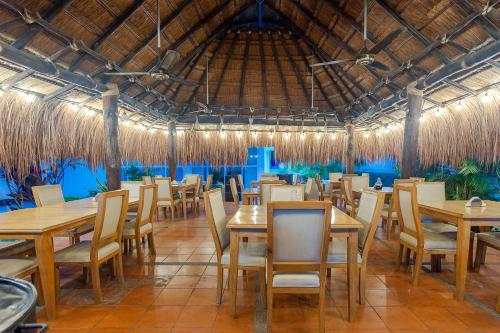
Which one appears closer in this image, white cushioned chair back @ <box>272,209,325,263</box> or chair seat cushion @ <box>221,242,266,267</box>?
white cushioned chair back @ <box>272,209,325,263</box>

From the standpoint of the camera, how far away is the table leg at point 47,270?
2141mm

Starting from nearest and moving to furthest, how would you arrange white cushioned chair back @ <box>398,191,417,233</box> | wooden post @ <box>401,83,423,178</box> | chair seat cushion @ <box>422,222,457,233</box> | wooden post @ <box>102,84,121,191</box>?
white cushioned chair back @ <box>398,191,417,233</box>
chair seat cushion @ <box>422,222,457,233</box>
wooden post @ <box>102,84,121,191</box>
wooden post @ <box>401,83,423,178</box>

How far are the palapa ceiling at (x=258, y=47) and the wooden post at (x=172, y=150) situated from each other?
44 centimetres

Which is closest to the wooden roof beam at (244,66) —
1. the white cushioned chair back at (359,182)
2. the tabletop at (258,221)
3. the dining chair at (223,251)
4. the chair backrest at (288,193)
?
the white cushioned chair back at (359,182)

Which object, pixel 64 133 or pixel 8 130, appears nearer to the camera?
pixel 8 130

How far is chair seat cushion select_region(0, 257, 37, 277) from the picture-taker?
2.05 meters

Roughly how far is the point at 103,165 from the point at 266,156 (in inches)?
208

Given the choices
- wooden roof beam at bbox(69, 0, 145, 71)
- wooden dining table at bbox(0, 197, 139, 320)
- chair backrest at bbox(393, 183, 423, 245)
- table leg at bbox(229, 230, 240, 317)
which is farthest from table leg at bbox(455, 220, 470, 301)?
wooden roof beam at bbox(69, 0, 145, 71)

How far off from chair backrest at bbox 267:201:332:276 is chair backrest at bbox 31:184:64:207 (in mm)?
3053

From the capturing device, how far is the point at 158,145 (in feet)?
30.4

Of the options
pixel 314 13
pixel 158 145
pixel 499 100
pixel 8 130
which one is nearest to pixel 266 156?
pixel 158 145

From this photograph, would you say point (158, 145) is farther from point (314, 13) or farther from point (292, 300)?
point (292, 300)

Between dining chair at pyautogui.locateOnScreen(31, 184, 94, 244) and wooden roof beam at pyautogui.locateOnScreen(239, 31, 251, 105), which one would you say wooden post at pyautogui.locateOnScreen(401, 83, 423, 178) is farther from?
dining chair at pyautogui.locateOnScreen(31, 184, 94, 244)

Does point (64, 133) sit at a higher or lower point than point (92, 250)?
higher
